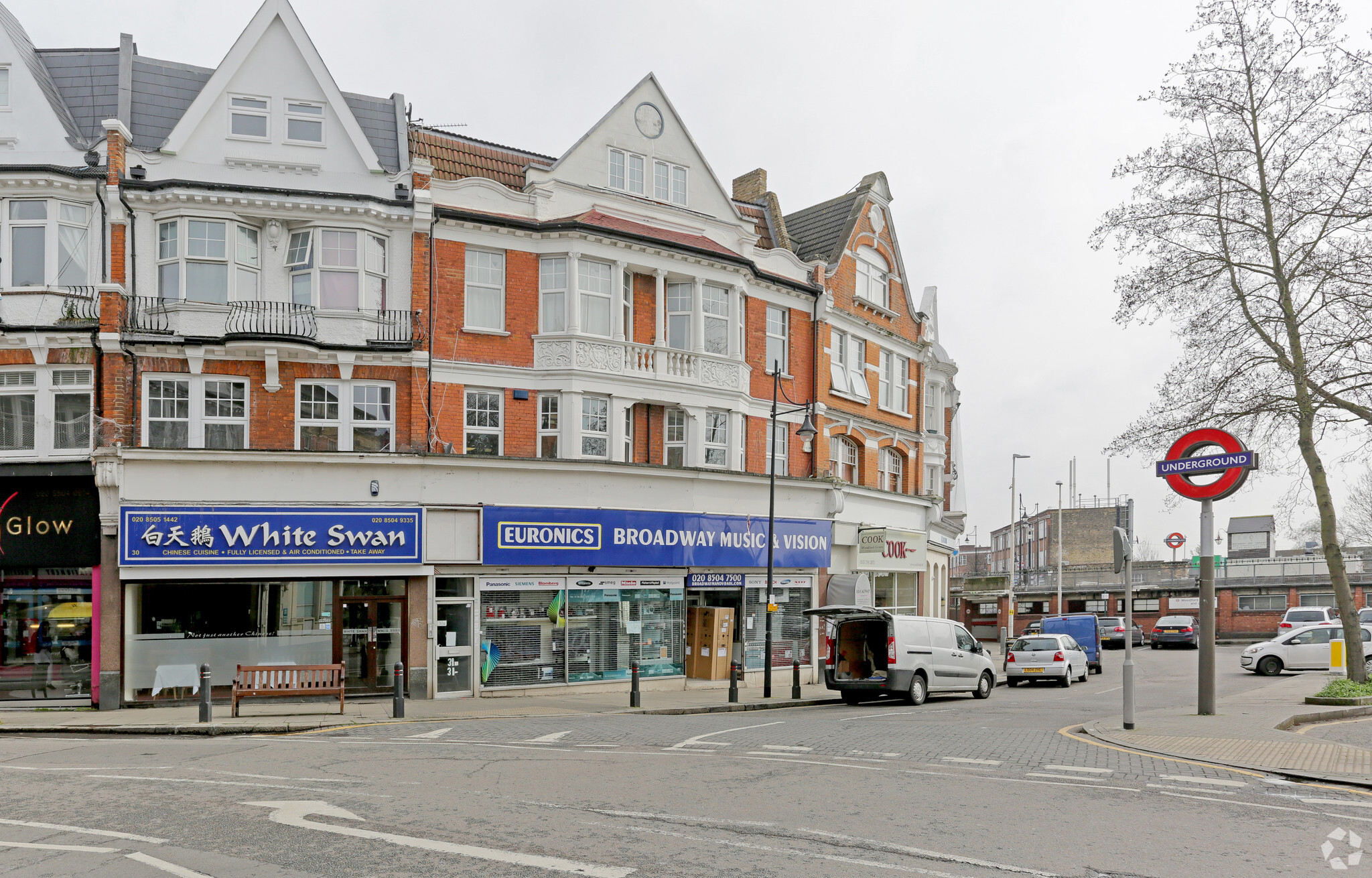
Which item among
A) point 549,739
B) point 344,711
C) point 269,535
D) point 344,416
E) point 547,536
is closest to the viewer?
point 549,739

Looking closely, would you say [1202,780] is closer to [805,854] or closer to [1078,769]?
[1078,769]

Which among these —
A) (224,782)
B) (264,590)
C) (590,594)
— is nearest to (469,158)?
(590,594)

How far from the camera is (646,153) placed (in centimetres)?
2720

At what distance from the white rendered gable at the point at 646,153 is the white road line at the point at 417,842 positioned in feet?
59.5

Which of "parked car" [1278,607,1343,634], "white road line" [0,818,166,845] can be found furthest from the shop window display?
"parked car" [1278,607,1343,634]

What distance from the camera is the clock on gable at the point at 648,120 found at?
27.0 metres

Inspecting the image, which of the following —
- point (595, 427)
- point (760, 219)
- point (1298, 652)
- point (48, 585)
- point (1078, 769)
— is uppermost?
point (760, 219)

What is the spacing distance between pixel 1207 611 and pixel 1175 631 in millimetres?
41480

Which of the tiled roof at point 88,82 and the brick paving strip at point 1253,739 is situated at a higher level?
the tiled roof at point 88,82

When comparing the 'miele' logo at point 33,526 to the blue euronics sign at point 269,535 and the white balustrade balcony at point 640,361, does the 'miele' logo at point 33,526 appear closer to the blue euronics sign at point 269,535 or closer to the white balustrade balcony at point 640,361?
the blue euronics sign at point 269,535

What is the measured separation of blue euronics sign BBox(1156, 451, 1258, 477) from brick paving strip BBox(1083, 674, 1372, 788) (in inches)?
157

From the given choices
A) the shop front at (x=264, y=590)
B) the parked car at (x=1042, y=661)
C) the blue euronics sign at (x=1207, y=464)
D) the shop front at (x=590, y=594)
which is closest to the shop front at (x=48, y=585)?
the shop front at (x=264, y=590)

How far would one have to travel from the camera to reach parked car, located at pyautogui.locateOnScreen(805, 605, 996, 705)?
2277 centimetres

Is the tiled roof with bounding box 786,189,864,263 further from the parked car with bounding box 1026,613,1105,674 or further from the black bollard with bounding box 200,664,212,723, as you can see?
the black bollard with bounding box 200,664,212,723
